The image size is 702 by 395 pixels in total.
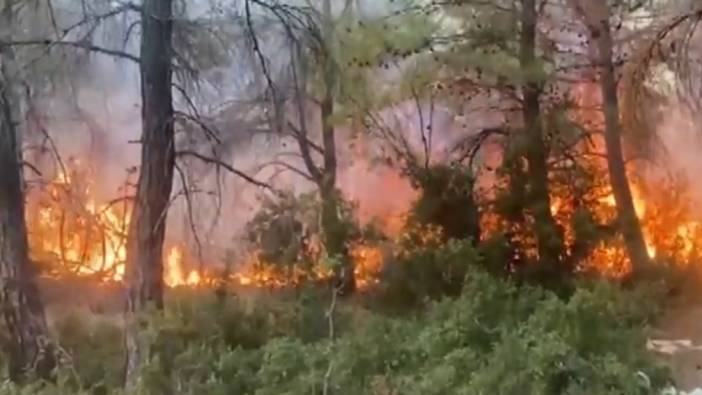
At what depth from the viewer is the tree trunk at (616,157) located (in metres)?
8.99

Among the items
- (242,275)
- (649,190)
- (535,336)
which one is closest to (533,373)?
(535,336)

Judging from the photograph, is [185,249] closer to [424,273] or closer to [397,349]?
[424,273]

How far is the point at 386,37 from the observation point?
8.16 metres

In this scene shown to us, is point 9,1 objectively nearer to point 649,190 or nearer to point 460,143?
point 460,143

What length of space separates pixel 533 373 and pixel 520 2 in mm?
4504

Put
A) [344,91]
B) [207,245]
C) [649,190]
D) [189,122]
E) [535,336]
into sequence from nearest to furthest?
1. [535,336]
2. [189,122]
3. [207,245]
4. [344,91]
5. [649,190]

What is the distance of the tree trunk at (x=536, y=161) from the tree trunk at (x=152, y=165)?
3.27m

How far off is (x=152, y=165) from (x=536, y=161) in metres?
3.49

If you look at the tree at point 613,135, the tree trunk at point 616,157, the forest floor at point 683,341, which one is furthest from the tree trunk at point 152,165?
the tree trunk at point 616,157

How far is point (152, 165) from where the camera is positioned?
6.09 m

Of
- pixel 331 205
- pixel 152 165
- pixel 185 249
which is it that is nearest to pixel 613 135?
pixel 331 205

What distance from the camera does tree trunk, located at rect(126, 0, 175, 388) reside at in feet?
19.8

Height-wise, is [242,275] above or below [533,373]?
above

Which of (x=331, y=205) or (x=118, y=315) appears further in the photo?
(x=331, y=205)
